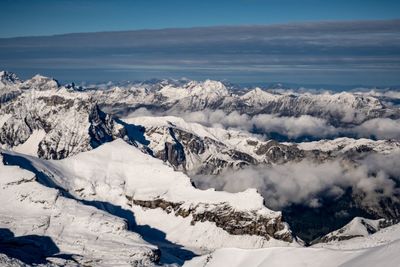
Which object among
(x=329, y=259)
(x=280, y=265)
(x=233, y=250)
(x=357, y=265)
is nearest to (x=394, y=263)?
(x=357, y=265)

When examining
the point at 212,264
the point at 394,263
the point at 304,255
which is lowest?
the point at 212,264

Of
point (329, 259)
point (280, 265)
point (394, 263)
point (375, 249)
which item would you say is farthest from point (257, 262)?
point (394, 263)

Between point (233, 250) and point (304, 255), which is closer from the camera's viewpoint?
point (304, 255)

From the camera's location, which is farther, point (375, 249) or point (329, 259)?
point (329, 259)

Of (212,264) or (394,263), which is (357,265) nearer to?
(394,263)

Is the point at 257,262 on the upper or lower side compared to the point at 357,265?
lower

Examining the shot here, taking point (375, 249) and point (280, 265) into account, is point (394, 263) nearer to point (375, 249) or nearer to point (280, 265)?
point (375, 249)

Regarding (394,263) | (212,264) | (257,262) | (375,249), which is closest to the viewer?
(394,263)

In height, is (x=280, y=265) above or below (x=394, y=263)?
below

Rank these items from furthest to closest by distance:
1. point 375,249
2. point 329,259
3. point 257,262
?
point 257,262 < point 329,259 < point 375,249
